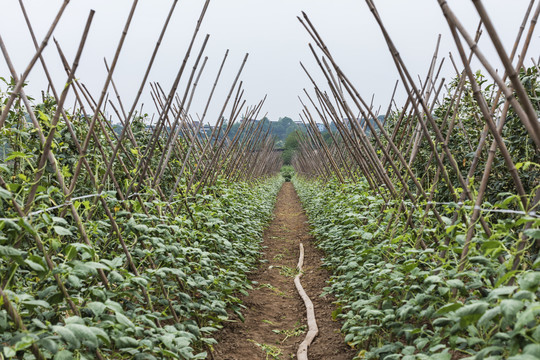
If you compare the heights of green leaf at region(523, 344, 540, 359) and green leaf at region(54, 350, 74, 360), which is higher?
green leaf at region(523, 344, 540, 359)

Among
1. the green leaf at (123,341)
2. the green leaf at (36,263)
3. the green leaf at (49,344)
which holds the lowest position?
the green leaf at (123,341)

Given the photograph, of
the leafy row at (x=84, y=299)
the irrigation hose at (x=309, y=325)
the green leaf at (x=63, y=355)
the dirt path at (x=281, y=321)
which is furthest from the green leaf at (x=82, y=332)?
the irrigation hose at (x=309, y=325)

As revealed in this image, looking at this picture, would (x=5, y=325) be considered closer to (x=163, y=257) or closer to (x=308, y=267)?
(x=163, y=257)

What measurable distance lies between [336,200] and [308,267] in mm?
1408

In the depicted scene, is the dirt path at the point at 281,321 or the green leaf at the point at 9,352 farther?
the dirt path at the point at 281,321

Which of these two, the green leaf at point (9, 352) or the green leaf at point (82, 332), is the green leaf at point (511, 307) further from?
the green leaf at point (9, 352)

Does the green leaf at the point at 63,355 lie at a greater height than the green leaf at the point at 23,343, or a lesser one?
lesser

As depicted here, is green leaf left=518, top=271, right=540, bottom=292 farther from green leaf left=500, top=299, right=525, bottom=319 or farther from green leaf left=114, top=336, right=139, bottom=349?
green leaf left=114, top=336, right=139, bottom=349

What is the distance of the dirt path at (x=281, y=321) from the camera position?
374 centimetres

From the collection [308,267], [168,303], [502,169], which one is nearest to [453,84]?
[502,169]

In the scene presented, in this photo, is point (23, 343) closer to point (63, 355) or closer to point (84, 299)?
point (63, 355)

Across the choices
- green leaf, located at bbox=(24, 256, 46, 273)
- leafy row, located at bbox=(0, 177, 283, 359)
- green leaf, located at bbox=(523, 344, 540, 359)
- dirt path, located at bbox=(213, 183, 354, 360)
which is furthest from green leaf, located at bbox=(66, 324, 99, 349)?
dirt path, located at bbox=(213, 183, 354, 360)

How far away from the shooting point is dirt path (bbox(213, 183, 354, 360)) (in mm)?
3744

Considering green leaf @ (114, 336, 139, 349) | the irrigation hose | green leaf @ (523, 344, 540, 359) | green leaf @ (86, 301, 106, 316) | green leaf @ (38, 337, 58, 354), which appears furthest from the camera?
the irrigation hose
